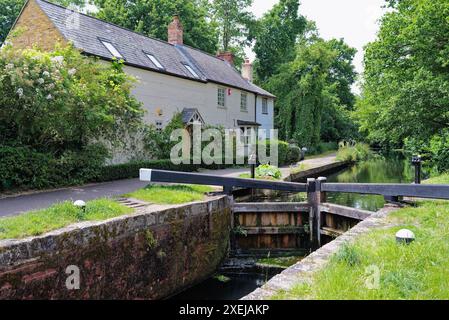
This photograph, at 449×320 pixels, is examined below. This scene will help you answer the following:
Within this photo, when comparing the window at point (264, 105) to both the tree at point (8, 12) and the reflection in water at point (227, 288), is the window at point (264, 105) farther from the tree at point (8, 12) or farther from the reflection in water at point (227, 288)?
the reflection in water at point (227, 288)

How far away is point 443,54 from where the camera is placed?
1547 centimetres

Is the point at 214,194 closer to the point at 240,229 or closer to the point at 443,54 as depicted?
the point at 240,229

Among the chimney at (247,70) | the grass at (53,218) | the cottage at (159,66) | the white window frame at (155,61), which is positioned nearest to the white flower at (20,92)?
the cottage at (159,66)

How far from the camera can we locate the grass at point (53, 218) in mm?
5711

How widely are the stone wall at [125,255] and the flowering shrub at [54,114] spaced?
5.18 meters

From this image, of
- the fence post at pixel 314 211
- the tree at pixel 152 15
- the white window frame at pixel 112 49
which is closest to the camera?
the fence post at pixel 314 211

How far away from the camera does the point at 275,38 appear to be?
4619cm

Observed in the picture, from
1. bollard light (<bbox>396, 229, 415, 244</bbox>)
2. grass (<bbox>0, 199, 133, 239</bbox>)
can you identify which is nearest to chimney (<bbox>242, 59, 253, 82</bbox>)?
grass (<bbox>0, 199, 133, 239</bbox>)

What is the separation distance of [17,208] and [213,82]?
18.4 metres

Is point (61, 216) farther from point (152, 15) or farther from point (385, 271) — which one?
point (152, 15)

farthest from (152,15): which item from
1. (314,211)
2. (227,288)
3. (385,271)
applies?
(385,271)

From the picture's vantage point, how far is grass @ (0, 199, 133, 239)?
5.71 metres
